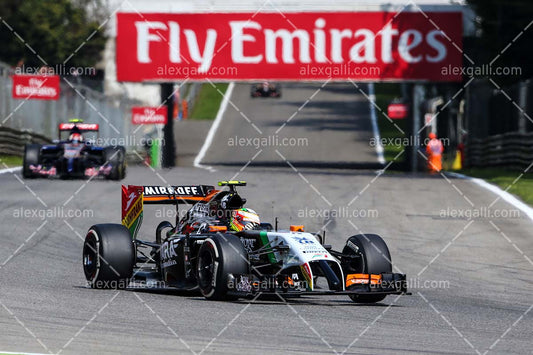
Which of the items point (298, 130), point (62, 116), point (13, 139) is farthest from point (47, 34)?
point (13, 139)

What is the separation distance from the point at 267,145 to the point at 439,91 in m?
10.3

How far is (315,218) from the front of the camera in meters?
19.9

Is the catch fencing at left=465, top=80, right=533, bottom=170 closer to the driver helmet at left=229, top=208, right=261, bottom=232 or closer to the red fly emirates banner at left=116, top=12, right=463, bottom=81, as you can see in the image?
the red fly emirates banner at left=116, top=12, right=463, bottom=81

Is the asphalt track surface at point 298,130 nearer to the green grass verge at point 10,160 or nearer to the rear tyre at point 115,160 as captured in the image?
the green grass verge at point 10,160

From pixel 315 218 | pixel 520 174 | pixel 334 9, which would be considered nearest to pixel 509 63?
pixel 334 9

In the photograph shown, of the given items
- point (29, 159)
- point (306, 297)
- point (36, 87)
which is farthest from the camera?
point (36, 87)

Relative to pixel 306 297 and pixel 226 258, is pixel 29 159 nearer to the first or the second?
pixel 306 297

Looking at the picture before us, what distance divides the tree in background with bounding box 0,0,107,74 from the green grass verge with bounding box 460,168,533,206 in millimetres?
49522

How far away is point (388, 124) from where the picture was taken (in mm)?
66062

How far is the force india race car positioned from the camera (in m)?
10.8

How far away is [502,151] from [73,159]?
13624 millimetres

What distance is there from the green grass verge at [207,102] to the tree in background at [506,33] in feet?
81.4

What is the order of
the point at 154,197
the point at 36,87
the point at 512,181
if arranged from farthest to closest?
the point at 36,87 < the point at 512,181 < the point at 154,197

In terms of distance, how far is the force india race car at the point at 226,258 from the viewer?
10750 mm
